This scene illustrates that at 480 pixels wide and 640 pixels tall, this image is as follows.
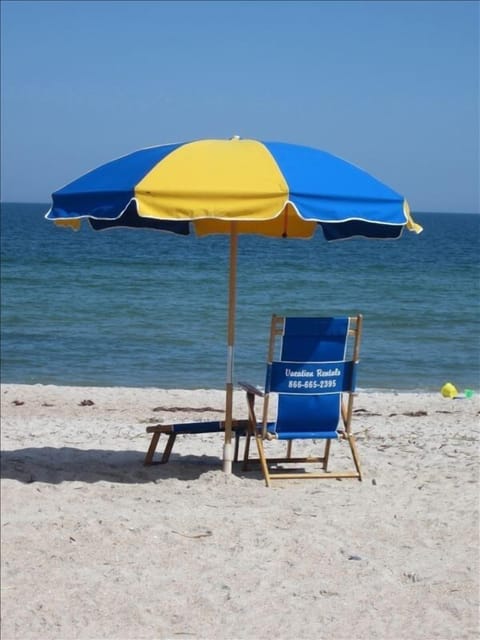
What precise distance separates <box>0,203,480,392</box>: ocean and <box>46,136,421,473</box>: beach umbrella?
6.52 m

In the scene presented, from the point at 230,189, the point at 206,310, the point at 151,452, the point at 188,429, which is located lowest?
the point at 206,310

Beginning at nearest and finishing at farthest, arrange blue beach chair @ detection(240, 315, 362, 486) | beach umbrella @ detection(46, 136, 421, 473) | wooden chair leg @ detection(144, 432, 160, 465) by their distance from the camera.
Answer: beach umbrella @ detection(46, 136, 421, 473)
blue beach chair @ detection(240, 315, 362, 486)
wooden chair leg @ detection(144, 432, 160, 465)

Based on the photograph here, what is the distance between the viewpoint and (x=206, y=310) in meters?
21.4

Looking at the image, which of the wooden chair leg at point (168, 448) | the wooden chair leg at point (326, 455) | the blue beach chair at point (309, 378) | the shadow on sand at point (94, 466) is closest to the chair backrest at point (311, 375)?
the blue beach chair at point (309, 378)

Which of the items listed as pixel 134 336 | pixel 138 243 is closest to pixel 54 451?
pixel 134 336

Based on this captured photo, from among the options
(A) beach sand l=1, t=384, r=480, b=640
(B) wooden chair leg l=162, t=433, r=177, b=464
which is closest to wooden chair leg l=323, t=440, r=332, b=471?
(A) beach sand l=1, t=384, r=480, b=640

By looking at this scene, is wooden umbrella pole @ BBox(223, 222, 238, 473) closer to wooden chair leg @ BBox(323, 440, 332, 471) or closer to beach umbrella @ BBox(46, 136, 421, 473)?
beach umbrella @ BBox(46, 136, 421, 473)

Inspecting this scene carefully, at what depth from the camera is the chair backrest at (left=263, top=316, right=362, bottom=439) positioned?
19.3 ft

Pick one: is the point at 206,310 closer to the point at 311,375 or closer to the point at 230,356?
the point at 230,356

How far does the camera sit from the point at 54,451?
22.9ft

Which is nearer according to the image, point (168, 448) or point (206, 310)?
point (168, 448)

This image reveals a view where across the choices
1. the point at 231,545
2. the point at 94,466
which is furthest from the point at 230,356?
the point at 231,545

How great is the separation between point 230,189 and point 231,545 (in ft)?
6.30

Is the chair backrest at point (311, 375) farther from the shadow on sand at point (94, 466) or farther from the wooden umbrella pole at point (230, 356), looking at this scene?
the shadow on sand at point (94, 466)
